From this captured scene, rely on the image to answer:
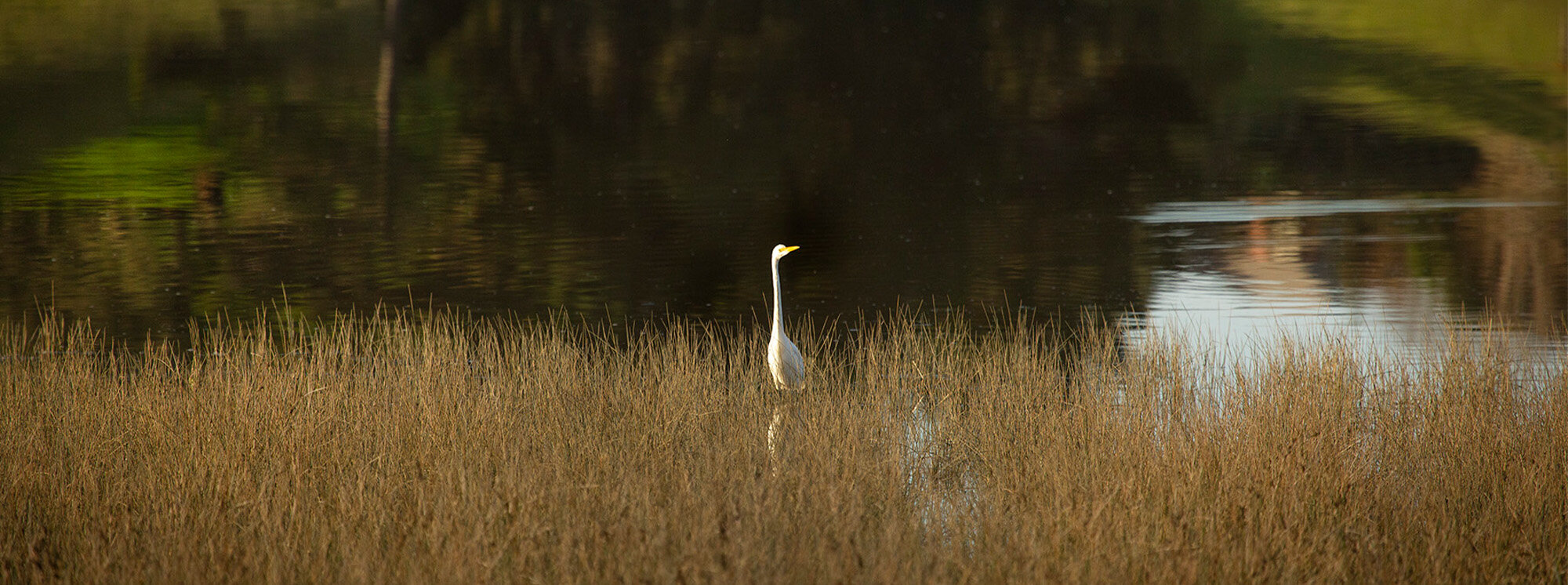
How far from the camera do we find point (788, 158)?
37.3 m

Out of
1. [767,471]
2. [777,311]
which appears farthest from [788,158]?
[767,471]

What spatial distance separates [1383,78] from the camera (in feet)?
151

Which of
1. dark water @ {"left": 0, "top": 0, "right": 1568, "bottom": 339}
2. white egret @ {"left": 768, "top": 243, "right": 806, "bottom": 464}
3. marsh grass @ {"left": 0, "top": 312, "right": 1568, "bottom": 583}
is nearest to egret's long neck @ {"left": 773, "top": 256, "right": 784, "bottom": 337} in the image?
white egret @ {"left": 768, "top": 243, "right": 806, "bottom": 464}

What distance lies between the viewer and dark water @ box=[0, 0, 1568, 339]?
18875 mm

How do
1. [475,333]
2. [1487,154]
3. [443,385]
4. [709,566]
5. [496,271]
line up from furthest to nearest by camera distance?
1. [1487,154]
2. [496,271]
3. [475,333]
4. [443,385]
5. [709,566]

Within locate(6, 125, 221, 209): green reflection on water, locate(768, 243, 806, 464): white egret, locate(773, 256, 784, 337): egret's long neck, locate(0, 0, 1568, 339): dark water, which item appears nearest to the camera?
locate(768, 243, 806, 464): white egret

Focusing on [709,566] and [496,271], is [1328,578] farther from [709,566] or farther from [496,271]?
[496,271]

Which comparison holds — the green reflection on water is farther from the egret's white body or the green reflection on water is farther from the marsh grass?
the egret's white body

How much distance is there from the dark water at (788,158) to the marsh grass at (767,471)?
1793 mm

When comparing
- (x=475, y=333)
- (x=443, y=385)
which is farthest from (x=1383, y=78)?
(x=443, y=385)

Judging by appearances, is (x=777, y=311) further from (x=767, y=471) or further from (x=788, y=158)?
(x=788, y=158)

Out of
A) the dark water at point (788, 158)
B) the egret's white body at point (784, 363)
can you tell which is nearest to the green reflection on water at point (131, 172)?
the dark water at point (788, 158)

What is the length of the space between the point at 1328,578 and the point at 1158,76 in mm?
41922

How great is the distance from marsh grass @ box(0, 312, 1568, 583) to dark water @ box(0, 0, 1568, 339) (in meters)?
1.79
